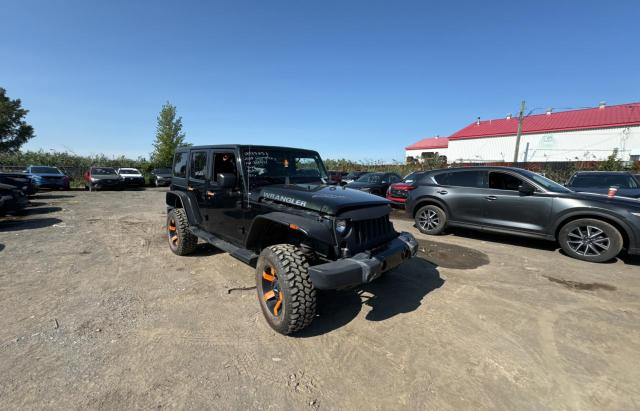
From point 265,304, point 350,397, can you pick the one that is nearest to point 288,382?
point 350,397

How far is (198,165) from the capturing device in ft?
14.6

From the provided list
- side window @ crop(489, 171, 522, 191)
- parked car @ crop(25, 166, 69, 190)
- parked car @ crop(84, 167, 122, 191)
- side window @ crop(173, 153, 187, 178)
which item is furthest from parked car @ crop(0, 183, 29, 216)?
side window @ crop(489, 171, 522, 191)

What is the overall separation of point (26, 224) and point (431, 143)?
54.7 metres

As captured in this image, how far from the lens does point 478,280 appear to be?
396 cm

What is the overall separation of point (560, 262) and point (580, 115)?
38659 millimetres

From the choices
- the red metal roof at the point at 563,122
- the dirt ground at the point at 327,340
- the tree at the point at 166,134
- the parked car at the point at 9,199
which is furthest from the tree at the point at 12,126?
the red metal roof at the point at 563,122

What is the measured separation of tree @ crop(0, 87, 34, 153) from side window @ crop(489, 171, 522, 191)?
136 ft

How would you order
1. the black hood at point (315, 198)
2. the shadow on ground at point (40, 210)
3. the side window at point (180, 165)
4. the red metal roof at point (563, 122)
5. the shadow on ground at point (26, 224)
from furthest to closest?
the red metal roof at point (563, 122) < the shadow on ground at point (40, 210) < the shadow on ground at point (26, 224) < the side window at point (180, 165) < the black hood at point (315, 198)

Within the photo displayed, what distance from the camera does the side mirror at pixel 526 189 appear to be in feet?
17.3

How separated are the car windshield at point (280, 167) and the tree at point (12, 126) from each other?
1538 inches

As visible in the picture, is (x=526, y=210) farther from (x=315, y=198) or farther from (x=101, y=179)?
(x=101, y=179)

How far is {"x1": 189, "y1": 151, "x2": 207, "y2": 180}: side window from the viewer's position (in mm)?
4277

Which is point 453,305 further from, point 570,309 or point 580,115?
point 580,115

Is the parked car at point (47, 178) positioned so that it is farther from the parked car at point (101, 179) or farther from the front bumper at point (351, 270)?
the front bumper at point (351, 270)
